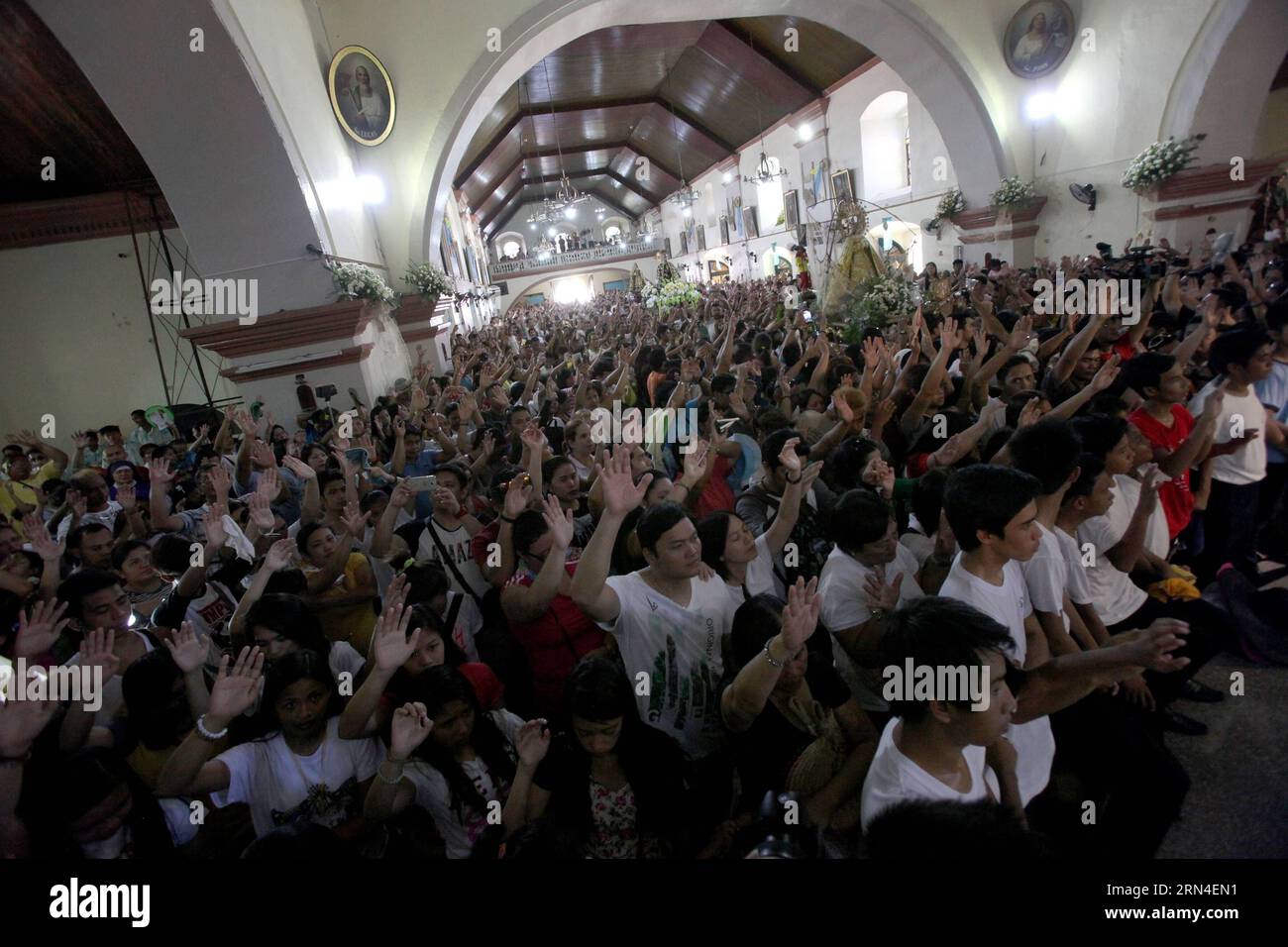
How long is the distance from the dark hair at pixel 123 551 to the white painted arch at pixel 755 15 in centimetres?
657

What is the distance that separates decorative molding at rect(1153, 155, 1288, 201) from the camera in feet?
26.5

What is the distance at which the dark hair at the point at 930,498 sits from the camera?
248 centimetres

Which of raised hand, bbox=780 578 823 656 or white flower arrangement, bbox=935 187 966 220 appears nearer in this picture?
raised hand, bbox=780 578 823 656

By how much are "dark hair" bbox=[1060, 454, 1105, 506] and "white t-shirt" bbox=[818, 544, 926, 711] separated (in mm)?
748

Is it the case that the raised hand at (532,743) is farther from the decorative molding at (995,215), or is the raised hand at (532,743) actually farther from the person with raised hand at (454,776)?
the decorative molding at (995,215)

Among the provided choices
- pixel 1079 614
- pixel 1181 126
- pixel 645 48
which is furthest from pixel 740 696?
pixel 645 48

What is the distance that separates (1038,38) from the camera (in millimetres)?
9367

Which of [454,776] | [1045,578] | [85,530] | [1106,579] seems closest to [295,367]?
[85,530]

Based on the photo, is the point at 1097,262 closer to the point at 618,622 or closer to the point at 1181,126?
the point at 1181,126

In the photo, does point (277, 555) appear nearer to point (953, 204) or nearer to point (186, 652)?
point (186, 652)

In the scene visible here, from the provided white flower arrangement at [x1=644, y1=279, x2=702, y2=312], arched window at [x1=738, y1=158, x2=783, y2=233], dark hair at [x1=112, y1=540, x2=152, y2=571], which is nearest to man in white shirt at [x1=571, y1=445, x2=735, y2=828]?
dark hair at [x1=112, y1=540, x2=152, y2=571]

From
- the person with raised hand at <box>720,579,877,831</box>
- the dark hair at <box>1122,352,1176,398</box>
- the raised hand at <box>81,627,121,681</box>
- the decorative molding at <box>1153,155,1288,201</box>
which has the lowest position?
the person with raised hand at <box>720,579,877,831</box>

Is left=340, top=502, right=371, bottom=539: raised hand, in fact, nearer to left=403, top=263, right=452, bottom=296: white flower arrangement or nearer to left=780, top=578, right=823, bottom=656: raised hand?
left=780, top=578, right=823, bottom=656: raised hand
